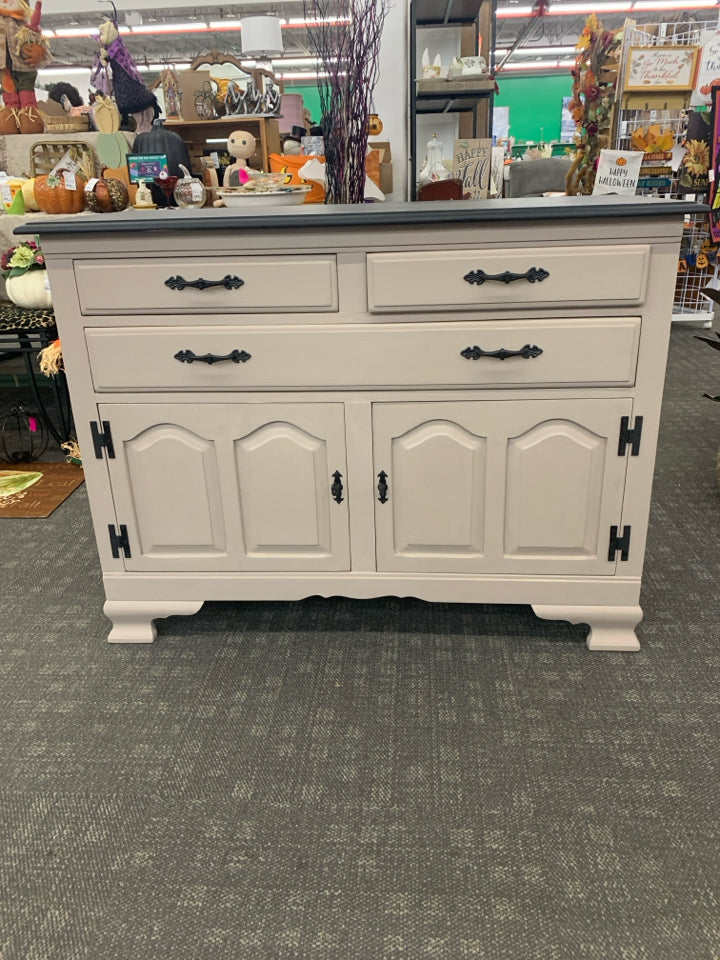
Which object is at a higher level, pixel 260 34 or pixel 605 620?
pixel 260 34

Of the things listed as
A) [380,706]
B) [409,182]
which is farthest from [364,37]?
[380,706]

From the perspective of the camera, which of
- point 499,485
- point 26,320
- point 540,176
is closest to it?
point 499,485

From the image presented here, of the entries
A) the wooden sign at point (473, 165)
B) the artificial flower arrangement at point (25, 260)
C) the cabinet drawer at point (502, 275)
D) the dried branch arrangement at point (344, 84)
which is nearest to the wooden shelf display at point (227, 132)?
the artificial flower arrangement at point (25, 260)

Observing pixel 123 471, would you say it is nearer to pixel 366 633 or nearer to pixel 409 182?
pixel 366 633

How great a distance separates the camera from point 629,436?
4.90 feet

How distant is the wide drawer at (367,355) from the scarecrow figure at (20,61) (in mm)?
2822

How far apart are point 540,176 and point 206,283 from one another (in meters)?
6.49

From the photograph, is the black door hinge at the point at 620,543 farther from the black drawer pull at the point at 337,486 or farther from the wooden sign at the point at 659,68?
the wooden sign at the point at 659,68

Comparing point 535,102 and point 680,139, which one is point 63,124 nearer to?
point 680,139

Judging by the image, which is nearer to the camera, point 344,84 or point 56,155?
point 344,84

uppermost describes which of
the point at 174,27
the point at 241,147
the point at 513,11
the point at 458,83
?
the point at 513,11

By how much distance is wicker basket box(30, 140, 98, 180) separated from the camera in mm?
3344

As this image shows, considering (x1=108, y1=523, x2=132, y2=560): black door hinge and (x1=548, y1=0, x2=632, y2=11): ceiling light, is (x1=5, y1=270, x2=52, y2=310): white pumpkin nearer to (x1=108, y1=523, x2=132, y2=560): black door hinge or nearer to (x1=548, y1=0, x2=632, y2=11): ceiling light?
(x1=108, y1=523, x2=132, y2=560): black door hinge

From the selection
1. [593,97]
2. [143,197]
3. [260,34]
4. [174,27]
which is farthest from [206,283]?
[174,27]
